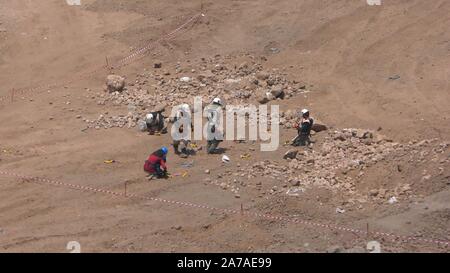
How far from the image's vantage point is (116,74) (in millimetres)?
19578

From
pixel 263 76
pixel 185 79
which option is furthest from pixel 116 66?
pixel 263 76

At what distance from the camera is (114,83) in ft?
60.5

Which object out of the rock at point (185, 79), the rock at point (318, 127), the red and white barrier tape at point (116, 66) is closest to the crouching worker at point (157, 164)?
the rock at point (318, 127)

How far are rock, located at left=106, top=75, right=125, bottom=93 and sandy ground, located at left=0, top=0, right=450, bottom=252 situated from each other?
620mm

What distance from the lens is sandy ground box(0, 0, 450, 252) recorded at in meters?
12.2

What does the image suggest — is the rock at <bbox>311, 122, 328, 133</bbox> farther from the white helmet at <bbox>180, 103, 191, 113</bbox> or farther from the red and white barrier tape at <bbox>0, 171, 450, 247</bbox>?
the red and white barrier tape at <bbox>0, 171, 450, 247</bbox>

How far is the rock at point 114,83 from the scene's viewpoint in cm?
1845

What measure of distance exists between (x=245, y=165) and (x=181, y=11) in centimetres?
902

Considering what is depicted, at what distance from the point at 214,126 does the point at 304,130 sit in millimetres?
1964

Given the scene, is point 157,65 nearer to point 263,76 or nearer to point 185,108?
point 263,76

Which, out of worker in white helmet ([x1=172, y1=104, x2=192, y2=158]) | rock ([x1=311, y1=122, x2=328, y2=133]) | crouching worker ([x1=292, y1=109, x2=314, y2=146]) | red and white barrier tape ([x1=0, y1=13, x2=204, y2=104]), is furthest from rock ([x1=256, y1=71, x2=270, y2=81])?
red and white barrier tape ([x1=0, y1=13, x2=204, y2=104])

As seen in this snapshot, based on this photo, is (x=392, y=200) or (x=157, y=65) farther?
(x=157, y=65)

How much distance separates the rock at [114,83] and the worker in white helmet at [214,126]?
3.01 meters

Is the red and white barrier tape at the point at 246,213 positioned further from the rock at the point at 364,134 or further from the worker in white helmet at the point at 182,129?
the rock at the point at 364,134
